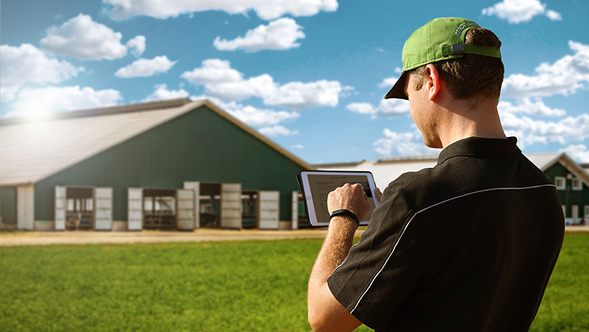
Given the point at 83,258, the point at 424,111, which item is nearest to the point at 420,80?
the point at 424,111

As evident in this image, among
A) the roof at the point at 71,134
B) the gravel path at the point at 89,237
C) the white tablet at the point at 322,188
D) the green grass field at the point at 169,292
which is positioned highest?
the roof at the point at 71,134

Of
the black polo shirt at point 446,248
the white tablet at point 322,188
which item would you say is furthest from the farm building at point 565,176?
the black polo shirt at point 446,248

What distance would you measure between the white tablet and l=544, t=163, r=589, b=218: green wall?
1438 inches

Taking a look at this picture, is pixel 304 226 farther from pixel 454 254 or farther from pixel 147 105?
pixel 454 254

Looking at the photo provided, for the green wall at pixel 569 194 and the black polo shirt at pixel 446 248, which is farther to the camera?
the green wall at pixel 569 194

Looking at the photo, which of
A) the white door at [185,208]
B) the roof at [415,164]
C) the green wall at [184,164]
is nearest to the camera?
→ the green wall at [184,164]

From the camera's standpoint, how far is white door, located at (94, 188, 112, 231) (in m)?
20.2

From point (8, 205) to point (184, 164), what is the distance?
717cm

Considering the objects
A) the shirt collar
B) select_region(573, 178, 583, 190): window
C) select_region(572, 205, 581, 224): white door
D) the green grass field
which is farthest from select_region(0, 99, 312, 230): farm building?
select_region(573, 178, 583, 190): window

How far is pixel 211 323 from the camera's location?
6.75 m

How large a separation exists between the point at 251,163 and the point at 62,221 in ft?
30.2

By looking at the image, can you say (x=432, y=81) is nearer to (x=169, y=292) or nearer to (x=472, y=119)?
(x=472, y=119)

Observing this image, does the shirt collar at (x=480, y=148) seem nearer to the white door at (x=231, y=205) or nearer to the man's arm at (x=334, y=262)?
the man's arm at (x=334, y=262)

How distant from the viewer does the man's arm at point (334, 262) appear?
1.37 metres
